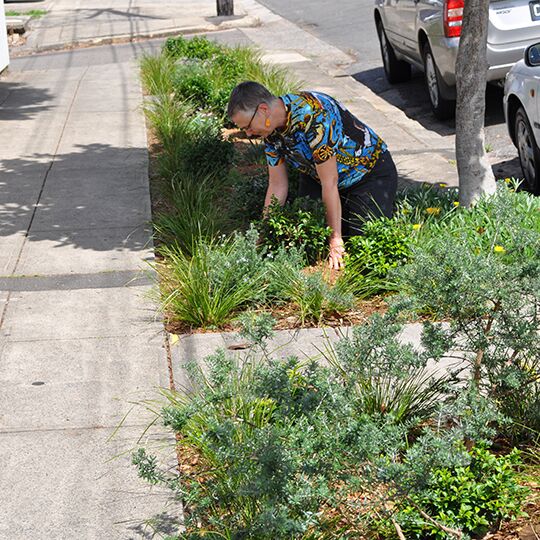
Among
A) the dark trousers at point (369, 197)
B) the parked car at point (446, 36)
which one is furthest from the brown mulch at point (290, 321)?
the parked car at point (446, 36)

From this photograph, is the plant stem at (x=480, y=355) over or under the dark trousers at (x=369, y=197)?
over

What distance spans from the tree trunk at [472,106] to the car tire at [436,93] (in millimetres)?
4271

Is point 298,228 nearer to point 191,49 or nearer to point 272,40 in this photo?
point 191,49

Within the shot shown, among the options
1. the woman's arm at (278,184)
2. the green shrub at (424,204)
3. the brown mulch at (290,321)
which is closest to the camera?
the brown mulch at (290,321)

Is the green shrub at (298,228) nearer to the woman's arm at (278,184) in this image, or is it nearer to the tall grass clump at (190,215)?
the woman's arm at (278,184)

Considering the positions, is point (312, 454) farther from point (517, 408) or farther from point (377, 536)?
point (517, 408)

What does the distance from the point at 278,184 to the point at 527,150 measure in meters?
2.76

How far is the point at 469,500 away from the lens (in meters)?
3.94

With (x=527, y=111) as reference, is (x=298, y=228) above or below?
below

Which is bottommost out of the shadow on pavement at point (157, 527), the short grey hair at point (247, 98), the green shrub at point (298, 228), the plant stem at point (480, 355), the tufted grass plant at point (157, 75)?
the tufted grass plant at point (157, 75)

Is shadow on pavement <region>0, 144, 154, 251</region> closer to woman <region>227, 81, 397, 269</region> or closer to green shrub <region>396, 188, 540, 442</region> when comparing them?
woman <region>227, 81, 397, 269</region>

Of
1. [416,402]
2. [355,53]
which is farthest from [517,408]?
[355,53]

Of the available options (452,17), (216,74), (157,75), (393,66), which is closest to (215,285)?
(452,17)

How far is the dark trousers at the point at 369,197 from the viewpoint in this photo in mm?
7156
